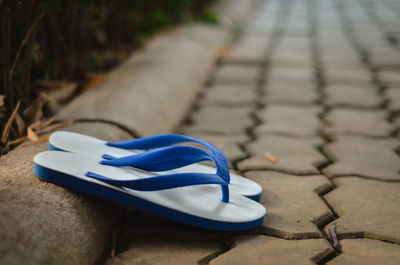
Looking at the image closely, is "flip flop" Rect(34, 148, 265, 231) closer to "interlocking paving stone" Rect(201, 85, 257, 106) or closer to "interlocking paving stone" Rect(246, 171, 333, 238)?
"interlocking paving stone" Rect(246, 171, 333, 238)

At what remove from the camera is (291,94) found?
2.67 m

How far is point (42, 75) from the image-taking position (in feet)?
7.81

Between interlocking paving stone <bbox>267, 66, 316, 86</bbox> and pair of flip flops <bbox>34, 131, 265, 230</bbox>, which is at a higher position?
pair of flip flops <bbox>34, 131, 265, 230</bbox>

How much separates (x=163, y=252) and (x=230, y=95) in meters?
1.53

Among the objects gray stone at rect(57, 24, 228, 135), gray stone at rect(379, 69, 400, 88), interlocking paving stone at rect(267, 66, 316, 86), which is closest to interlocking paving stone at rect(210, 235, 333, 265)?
gray stone at rect(57, 24, 228, 135)

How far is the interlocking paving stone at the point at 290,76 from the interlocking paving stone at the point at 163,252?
1730 millimetres

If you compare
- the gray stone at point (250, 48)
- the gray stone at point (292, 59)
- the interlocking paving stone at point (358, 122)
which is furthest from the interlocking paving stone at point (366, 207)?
the gray stone at point (250, 48)

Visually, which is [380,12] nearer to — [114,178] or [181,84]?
[181,84]

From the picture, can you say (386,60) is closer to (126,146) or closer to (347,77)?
(347,77)

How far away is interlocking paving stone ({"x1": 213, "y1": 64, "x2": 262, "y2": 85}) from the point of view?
115 inches

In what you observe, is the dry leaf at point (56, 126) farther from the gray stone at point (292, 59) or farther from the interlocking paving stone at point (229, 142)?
the gray stone at point (292, 59)

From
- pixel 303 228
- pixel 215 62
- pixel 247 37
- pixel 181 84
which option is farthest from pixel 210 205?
pixel 247 37

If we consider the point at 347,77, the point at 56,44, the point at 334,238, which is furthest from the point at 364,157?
the point at 56,44

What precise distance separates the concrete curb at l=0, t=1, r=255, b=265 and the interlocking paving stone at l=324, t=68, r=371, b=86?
0.80 metres
